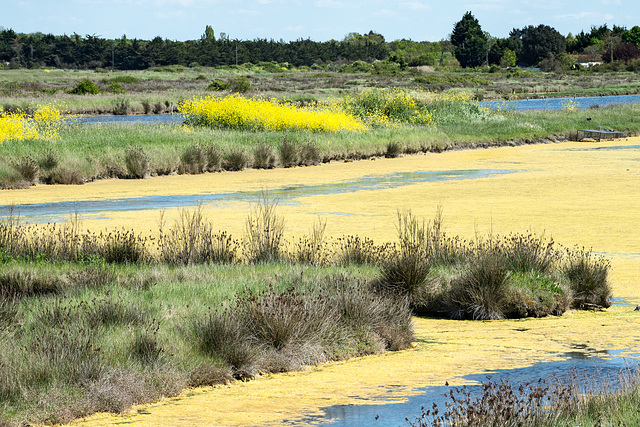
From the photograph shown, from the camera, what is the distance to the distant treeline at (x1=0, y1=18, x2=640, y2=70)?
134875mm

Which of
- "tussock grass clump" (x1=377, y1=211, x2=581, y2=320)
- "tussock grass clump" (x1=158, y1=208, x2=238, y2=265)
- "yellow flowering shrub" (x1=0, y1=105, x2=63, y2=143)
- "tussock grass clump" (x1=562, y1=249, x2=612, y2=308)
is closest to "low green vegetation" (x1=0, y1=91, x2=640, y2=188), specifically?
"yellow flowering shrub" (x1=0, y1=105, x2=63, y2=143)

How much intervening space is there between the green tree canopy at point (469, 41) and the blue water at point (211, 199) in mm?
137335

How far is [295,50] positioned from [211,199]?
145078mm

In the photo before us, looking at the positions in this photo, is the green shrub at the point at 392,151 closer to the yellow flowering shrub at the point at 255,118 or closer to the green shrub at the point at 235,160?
the yellow flowering shrub at the point at 255,118

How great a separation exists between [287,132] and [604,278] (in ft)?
79.9

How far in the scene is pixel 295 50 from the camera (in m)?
164

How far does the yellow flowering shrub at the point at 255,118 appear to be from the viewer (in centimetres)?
3584

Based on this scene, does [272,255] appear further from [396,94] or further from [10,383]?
[396,94]

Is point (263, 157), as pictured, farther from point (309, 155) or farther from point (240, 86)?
point (240, 86)

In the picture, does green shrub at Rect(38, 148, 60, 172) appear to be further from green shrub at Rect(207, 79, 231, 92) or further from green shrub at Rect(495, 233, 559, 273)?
green shrub at Rect(207, 79, 231, 92)

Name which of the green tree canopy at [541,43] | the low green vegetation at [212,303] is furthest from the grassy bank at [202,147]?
the green tree canopy at [541,43]

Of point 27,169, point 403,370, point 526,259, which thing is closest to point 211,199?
point 27,169

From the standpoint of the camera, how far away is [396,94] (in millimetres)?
45250

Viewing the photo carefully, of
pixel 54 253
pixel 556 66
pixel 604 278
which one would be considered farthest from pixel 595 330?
pixel 556 66
